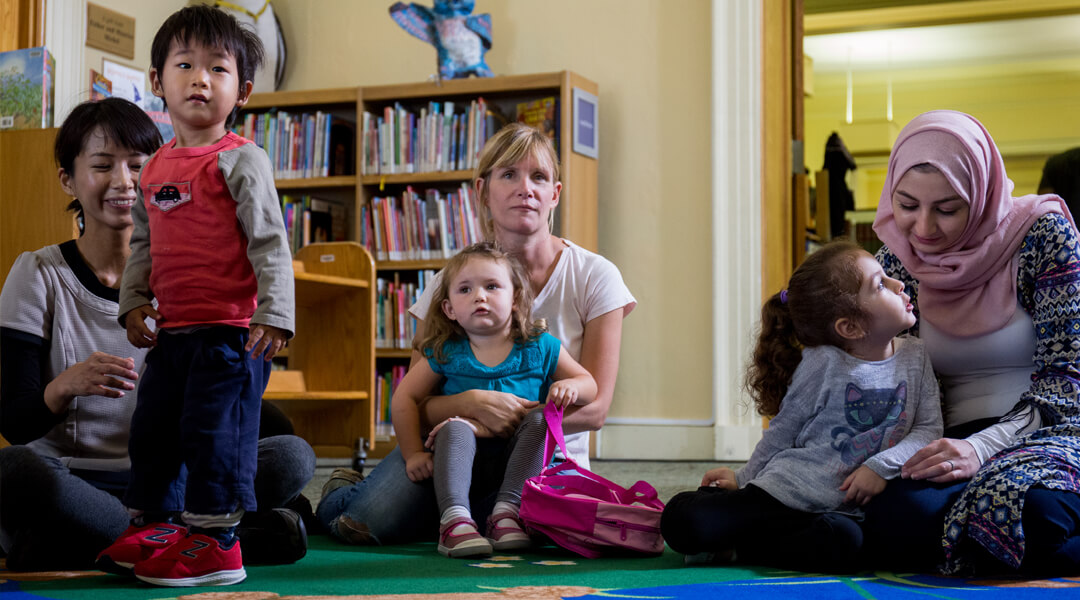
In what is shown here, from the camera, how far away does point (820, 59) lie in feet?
25.9

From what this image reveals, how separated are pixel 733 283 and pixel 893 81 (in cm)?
507

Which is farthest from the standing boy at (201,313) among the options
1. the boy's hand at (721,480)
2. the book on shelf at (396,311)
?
the book on shelf at (396,311)

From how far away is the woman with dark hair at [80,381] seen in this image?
1620 millimetres

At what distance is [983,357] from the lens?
1739mm

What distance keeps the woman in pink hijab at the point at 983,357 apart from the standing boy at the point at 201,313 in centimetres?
95

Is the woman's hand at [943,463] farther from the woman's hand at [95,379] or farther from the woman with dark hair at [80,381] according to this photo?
the woman's hand at [95,379]

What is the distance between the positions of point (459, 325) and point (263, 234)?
61 cm

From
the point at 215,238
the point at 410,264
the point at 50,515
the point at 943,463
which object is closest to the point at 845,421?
the point at 943,463

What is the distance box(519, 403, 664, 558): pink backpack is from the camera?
176 cm

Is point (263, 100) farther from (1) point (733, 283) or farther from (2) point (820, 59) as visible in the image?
(2) point (820, 59)

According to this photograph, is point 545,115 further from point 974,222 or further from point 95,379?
point 95,379

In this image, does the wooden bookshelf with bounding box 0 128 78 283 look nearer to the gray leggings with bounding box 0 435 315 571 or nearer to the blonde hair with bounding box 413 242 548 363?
the gray leggings with bounding box 0 435 315 571

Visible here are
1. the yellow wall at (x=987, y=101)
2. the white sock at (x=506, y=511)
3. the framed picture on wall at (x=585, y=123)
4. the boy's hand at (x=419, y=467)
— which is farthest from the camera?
the yellow wall at (x=987, y=101)

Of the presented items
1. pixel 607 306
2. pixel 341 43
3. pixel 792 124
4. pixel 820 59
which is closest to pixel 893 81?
pixel 820 59
